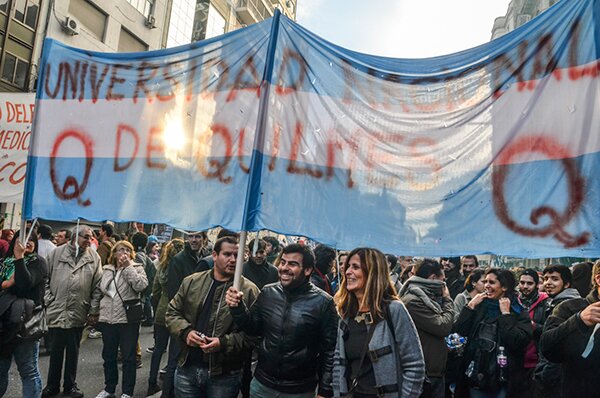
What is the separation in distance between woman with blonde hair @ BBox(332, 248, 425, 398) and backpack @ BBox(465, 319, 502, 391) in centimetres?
154

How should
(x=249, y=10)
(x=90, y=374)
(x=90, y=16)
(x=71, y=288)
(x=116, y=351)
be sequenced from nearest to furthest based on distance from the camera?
(x=116, y=351), (x=71, y=288), (x=90, y=374), (x=90, y=16), (x=249, y=10)

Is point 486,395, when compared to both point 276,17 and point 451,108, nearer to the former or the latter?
point 451,108

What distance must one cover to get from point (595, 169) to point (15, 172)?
20.3 ft

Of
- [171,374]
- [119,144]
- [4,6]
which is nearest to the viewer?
[119,144]

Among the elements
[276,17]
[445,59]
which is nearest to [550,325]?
[445,59]

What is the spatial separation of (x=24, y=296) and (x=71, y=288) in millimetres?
1165

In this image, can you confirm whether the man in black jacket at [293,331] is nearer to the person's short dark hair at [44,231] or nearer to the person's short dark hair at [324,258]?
the person's short dark hair at [324,258]

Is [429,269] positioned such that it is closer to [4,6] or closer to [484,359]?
[484,359]

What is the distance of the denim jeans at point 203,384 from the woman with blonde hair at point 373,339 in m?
0.96

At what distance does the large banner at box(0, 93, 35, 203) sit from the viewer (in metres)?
5.85

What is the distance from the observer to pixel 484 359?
427 centimetres

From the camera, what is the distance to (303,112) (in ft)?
12.2

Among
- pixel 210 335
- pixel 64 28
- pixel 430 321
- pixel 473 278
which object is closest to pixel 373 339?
pixel 430 321

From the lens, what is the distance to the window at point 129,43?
21328 mm
